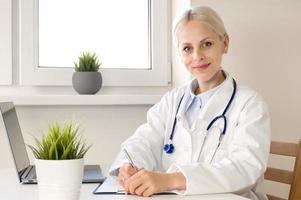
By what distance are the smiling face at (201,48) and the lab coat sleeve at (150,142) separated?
0.21 metres

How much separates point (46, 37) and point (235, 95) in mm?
1061

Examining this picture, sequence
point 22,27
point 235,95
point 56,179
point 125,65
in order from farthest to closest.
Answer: point 125,65 → point 22,27 → point 235,95 → point 56,179

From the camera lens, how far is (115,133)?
84.7 inches

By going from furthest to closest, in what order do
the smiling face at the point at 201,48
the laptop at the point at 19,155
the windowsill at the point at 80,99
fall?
the windowsill at the point at 80,99 < the smiling face at the point at 201,48 < the laptop at the point at 19,155

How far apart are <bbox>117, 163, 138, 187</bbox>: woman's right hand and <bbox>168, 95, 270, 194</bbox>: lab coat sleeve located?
0.13 m

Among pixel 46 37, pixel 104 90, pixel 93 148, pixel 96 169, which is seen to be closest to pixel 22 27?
pixel 46 37

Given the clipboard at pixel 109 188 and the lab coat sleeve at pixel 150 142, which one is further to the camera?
the lab coat sleeve at pixel 150 142

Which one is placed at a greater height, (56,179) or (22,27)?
(22,27)

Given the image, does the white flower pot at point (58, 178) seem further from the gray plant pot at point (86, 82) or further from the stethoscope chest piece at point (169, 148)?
the gray plant pot at point (86, 82)

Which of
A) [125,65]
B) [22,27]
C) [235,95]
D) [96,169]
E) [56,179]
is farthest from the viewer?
[125,65]

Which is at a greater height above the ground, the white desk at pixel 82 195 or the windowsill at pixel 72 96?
the windowsill at pixel 72 96

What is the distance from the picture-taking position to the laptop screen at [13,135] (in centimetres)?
151

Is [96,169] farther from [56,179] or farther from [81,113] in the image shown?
[56,179]

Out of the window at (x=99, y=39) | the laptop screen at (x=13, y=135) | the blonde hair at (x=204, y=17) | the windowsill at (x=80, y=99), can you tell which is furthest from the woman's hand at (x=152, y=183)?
the window at (x=99, y=39)
